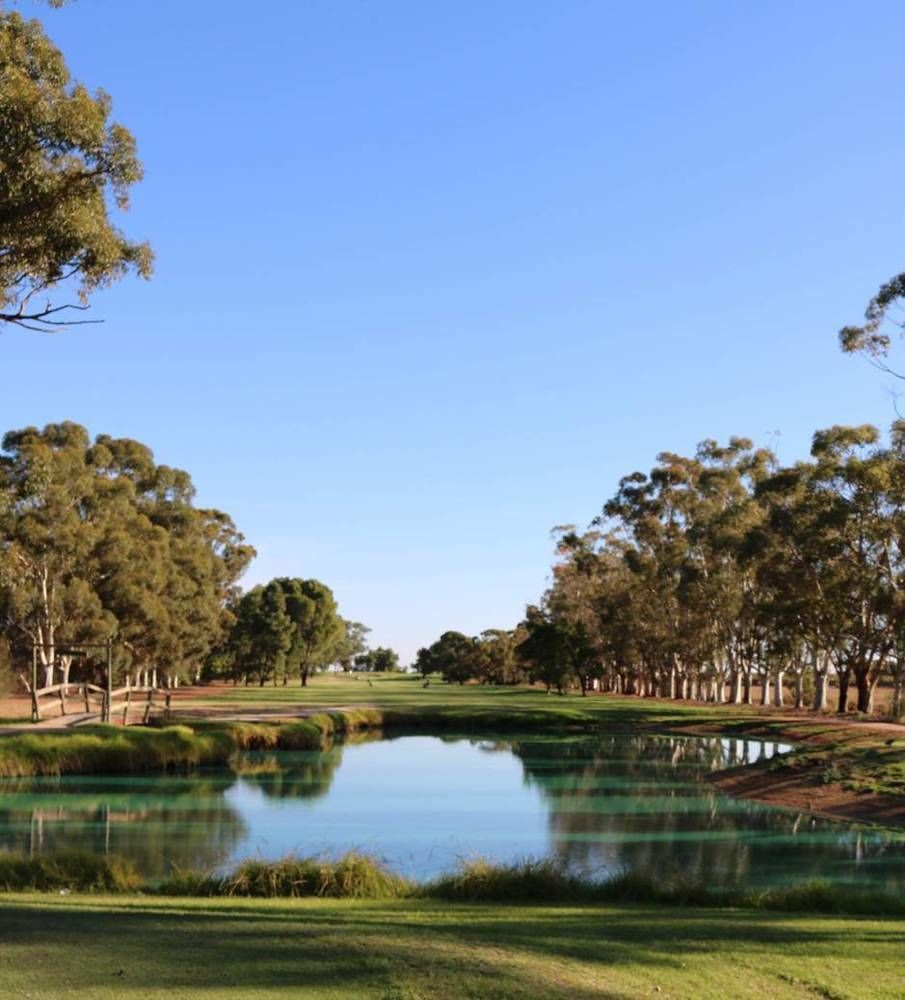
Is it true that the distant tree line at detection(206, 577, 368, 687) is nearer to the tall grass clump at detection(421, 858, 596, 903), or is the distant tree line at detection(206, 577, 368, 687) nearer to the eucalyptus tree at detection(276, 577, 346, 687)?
the eucalyptus tree at detection(276, 577, 346, 687)

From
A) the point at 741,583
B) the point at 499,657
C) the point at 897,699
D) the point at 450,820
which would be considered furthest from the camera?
the point at 499,657

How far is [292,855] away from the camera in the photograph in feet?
52.2

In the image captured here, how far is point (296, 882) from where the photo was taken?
14.5 metres

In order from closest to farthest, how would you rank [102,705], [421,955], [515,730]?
[421,955], [102,705], [515,730]

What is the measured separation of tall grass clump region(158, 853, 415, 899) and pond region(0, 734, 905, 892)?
224 centimetres

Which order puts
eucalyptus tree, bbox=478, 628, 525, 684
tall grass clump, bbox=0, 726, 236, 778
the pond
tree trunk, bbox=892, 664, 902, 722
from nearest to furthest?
the pond → tall grass clump, bbox=0, 726, 236, 778 → tree trunk, bbox=892, 664, 902, 722 → eucalyptus tree, bbox=478, 628, 525, 684

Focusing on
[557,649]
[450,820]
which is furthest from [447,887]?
[557,649]

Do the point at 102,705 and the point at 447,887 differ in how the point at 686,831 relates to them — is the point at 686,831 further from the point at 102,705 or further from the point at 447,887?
the point at 102,705

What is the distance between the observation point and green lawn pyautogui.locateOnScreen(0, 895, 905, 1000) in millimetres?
7746

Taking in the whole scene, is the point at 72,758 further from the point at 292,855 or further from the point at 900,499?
the point at 900,499

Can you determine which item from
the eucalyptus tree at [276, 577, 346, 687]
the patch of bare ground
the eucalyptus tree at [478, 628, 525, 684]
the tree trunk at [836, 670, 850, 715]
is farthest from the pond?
the eucalyptus tree at [478, 628, 525, 684]

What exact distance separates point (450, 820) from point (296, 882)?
44.6 ft

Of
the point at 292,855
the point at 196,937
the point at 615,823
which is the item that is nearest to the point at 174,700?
the point at 615,823

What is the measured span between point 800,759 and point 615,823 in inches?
443
